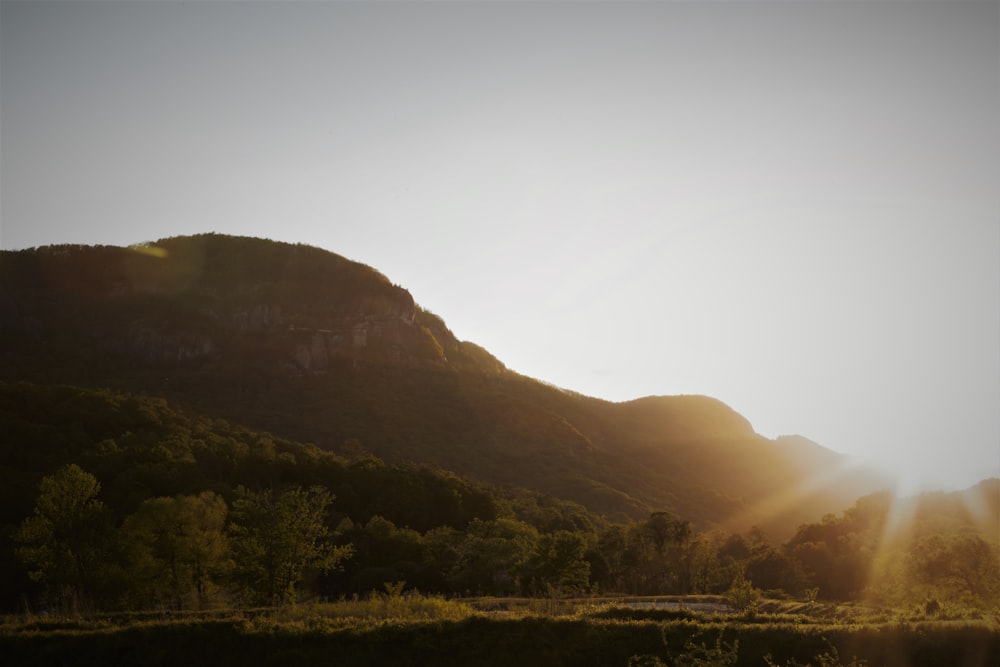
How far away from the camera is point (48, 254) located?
18188cm

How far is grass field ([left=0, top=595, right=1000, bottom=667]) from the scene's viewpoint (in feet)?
77.5

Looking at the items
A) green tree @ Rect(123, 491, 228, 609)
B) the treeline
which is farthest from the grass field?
green tree @ Rect(123, 491, 228, 609)

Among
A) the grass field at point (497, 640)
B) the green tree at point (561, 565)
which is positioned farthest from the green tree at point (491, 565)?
the grass field at point (497, 640)

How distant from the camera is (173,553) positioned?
43125 millimetres

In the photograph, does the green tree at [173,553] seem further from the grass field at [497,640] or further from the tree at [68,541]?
the grass field at [497,640]

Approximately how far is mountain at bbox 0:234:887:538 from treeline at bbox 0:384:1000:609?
86.7ft

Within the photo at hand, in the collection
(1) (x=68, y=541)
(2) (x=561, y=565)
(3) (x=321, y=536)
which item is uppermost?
(1) (x=68, y=541)

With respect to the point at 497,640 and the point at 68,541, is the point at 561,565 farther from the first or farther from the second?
the point at 68,541

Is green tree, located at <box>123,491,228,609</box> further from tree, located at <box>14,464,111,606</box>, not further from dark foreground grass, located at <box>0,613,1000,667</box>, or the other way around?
dark foreground grass, located at <box>0,613,1000,667</box>

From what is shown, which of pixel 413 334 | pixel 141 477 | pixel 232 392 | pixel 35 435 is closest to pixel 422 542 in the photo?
pixel 141 477

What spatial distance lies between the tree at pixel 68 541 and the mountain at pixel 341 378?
235ft

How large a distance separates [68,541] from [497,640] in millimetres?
29359

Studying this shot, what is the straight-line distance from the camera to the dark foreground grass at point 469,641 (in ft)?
77.9

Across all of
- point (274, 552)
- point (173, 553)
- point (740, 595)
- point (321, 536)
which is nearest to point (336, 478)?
point (321, 536)
